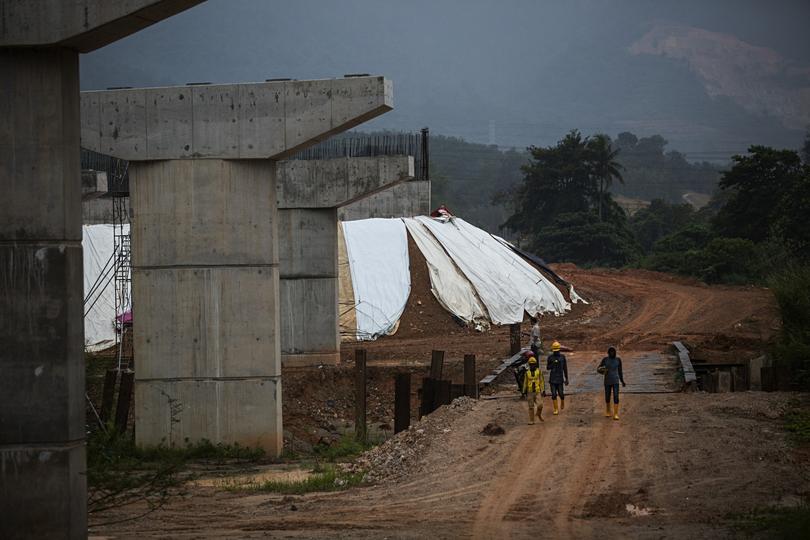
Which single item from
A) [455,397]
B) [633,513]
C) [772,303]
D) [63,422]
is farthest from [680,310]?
[63,422]

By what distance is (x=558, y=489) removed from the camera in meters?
15.8

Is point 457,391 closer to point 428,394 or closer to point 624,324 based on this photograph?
point 428,394

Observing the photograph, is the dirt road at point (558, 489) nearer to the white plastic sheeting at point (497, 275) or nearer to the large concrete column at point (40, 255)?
the large concrete column at point (40, 255)

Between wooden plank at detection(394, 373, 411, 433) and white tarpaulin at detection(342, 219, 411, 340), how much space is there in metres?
16.9

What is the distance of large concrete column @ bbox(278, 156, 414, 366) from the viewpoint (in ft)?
109

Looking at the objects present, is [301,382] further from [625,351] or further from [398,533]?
[398,533]

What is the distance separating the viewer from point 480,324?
42.8 meters

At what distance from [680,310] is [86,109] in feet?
98.4

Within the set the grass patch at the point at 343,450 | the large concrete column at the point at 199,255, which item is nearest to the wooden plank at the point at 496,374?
the grass patch at the point at 343,450

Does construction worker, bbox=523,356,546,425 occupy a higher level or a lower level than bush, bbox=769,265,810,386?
lower

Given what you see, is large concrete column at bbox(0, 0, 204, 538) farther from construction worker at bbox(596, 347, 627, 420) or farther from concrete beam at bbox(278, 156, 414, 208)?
concrete beam at bbox(278, 156, 414, 208)

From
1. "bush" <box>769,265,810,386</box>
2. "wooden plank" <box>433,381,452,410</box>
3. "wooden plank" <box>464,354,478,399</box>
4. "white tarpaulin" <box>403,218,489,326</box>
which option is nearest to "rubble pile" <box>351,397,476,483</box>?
"wooden plank" <box>464,354,478,399</box>

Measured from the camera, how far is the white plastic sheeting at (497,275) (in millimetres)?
44812

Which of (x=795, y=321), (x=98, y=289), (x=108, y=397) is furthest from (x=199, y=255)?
(x=98, y=289)
